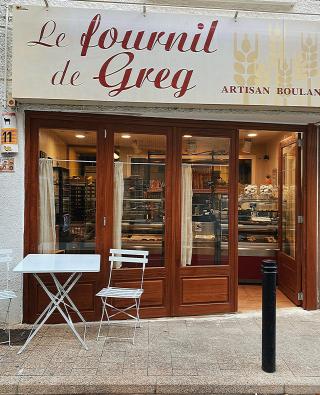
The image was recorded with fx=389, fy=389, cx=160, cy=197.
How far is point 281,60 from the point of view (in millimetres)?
4867

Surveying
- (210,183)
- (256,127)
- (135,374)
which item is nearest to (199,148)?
(210,183)

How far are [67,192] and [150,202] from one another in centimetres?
113

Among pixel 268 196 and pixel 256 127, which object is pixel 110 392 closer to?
pixel 256 127

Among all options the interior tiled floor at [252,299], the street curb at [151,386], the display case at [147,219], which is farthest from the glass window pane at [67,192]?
the interior tiled floor at [252,299]

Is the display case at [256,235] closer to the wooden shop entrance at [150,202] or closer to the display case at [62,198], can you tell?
the wooden shop entrance at [150,202]

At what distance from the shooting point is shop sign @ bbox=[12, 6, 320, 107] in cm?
462

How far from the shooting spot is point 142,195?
5.38 metres

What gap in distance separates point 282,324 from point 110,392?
2620mm

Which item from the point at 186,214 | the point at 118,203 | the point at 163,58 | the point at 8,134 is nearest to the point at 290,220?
the point at 186,214

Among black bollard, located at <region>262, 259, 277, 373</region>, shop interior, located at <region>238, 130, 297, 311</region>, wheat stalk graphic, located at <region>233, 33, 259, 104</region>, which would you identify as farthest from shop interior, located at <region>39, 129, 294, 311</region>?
black bollard, located at <region>262, 259, 277, 373</region>

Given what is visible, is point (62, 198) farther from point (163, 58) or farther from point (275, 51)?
point (275, 51)

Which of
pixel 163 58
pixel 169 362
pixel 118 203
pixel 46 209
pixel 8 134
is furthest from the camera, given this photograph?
pixel 118 203

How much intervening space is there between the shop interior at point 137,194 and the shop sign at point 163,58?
76 cm

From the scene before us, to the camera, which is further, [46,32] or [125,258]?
[125,258]
